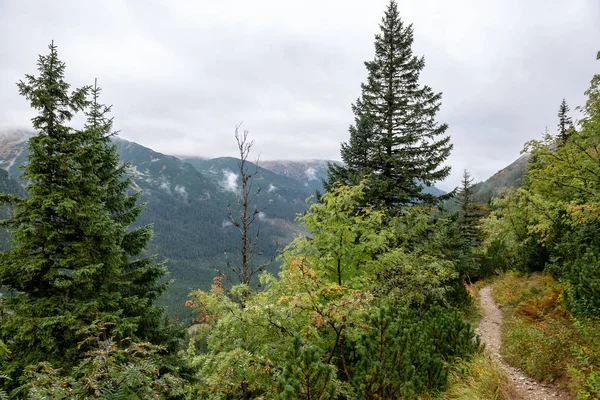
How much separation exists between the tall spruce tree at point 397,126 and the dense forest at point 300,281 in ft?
0.25

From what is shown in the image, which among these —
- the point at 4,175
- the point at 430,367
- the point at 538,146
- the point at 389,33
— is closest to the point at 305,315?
the point at 430,367

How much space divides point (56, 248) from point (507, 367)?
11983 millimetres

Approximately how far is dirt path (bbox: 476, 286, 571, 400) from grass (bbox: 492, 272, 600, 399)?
0.53 feet

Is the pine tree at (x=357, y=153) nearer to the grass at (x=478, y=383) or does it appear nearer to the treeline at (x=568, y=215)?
the treeline at (x=568, y=215)

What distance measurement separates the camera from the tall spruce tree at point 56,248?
767 cm

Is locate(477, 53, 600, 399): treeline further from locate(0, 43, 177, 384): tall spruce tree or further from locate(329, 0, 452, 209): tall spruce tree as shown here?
locate(0, 43, 177, 384): tall spruce tree

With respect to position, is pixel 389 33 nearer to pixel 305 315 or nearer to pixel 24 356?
pixel 305 315

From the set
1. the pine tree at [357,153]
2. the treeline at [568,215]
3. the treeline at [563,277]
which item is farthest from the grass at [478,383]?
the pine tree at [357,153]

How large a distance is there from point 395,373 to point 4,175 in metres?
278

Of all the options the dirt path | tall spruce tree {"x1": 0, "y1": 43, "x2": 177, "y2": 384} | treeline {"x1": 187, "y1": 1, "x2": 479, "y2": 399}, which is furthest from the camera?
tall spruce tree {"x1": 0, "y1": 43, "x2": 177, "y2": 384}

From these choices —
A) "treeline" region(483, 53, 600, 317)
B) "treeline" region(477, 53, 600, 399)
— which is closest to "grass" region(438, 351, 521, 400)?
"treeline" region(477, 53, 600, 399)

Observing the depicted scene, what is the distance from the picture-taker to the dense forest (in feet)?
14.9

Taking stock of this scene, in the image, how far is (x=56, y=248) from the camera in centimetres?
812

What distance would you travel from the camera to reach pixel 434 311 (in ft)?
26.2
